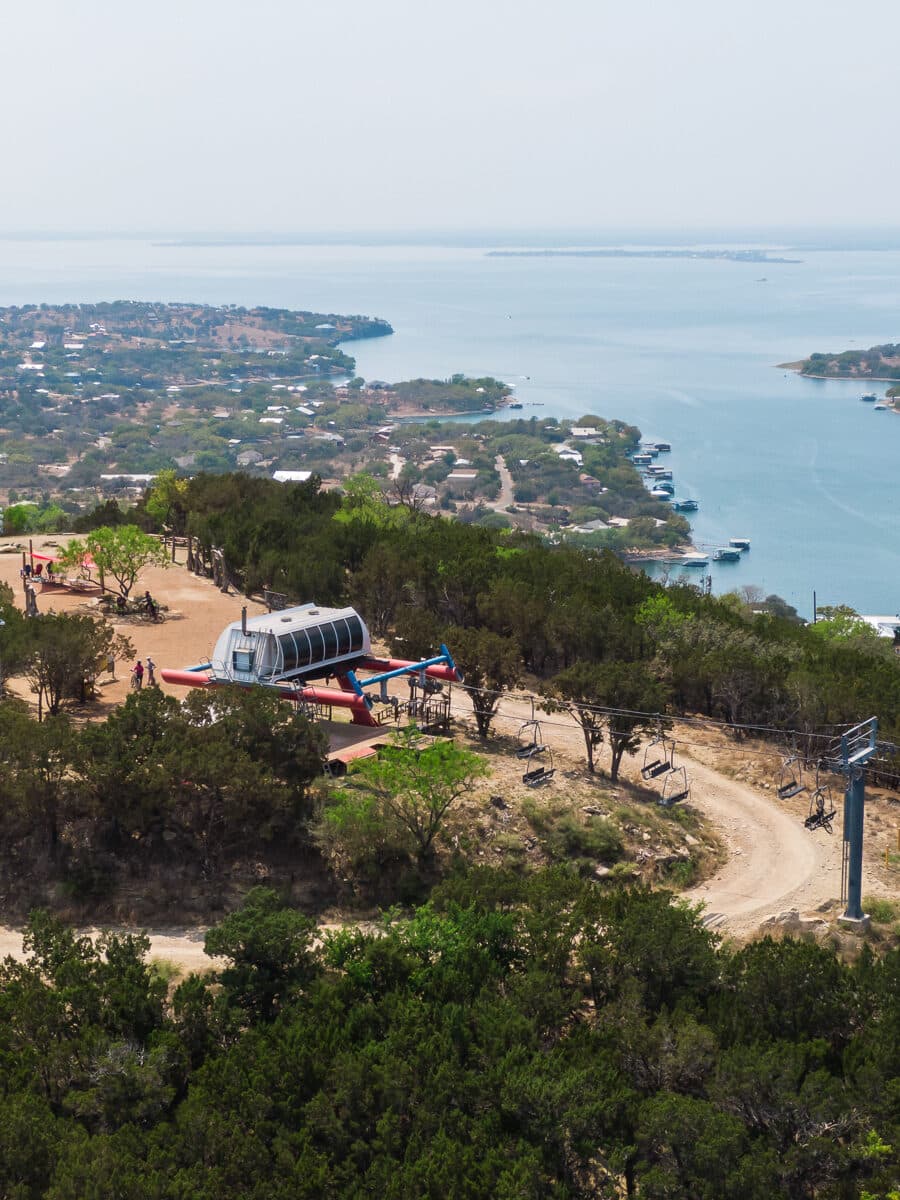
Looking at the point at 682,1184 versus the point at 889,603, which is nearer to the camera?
the point at 682,1184

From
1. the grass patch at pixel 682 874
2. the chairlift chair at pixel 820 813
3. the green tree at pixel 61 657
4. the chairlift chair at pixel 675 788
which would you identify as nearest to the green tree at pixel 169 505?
the green tree at pixel 61 657

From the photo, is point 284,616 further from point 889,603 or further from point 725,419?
point 725,419

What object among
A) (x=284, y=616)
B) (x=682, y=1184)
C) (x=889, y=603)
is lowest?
(x=889, y=603)

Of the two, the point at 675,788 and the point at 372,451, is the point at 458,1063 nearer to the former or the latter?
the point at 675,788

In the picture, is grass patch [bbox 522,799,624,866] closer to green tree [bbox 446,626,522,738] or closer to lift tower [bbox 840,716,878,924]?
green tree [bbox 446,626,522,738]

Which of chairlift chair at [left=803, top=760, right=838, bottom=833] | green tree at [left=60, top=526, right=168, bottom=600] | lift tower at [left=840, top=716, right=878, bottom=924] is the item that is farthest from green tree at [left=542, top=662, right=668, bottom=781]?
green tree at [left=60, top=526, right=168, bottom=600]

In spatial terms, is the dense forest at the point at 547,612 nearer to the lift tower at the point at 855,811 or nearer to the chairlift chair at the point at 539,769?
the chairlift chair at the point at 539,769

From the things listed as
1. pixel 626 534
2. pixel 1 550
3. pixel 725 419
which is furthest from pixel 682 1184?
pixel 725 419
